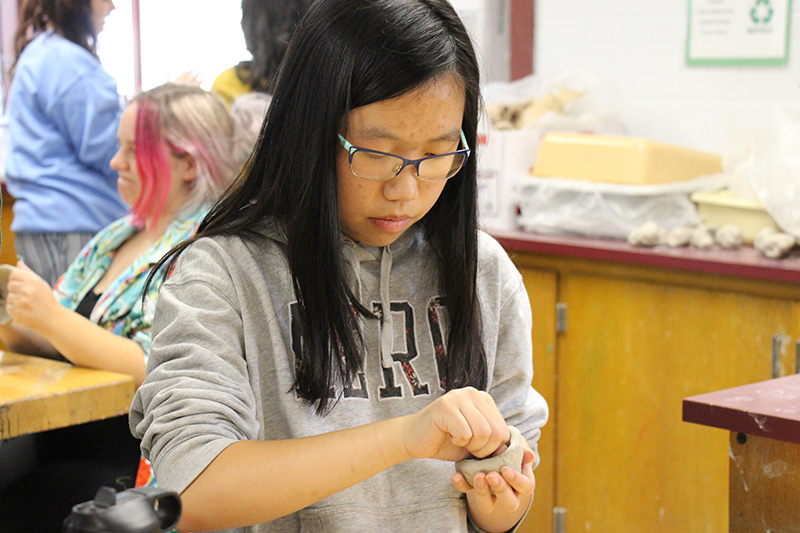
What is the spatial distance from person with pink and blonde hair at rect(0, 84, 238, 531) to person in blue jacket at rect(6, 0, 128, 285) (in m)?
0.82

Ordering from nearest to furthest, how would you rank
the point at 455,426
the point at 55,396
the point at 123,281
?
the point at 455,426, the point at 55,396, the point at 123,281

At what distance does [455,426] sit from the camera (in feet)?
2.87

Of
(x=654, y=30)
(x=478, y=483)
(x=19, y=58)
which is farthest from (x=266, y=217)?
(x=19, y=58)

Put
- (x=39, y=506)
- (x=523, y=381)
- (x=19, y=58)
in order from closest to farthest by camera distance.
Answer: (x=523, y=381)
(x=39, y=506)
(x=19, y=58)

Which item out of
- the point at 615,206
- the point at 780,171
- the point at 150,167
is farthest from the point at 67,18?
the point at 780,171

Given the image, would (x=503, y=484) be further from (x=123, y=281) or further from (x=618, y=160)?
(x=618, y=160)

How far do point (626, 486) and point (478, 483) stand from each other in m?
1.42

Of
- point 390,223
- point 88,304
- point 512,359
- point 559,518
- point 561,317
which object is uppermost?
point 390,223

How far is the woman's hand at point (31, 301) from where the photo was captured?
5.67 feet

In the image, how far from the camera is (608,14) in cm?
282

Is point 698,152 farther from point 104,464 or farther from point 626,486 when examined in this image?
point 104,464

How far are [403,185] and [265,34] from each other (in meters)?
1.94

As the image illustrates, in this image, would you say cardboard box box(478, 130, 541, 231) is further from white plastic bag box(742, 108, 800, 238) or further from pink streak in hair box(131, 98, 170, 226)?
pink streak in hair box(131, 98, 170, 226)

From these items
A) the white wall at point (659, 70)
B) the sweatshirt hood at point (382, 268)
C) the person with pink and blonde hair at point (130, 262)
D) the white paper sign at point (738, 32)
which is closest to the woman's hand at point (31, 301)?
the person with pink and blonde hair at point (130, 262)
